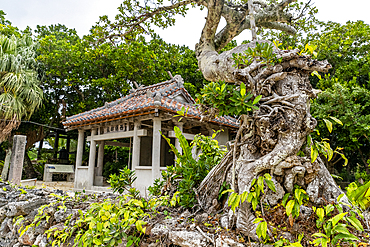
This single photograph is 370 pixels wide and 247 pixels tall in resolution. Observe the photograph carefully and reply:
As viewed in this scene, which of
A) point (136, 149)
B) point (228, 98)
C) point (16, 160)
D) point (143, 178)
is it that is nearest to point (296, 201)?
point (228, 98)

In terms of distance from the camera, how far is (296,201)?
85.2 inches

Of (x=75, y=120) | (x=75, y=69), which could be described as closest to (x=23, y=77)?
(x=75, y=69)

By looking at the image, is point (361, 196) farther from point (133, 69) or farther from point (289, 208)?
point (133, 69)

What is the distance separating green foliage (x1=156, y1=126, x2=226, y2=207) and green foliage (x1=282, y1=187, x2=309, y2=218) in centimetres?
109

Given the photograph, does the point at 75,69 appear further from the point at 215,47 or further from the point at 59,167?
the point at 215,47

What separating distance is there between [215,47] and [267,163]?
8.20ft

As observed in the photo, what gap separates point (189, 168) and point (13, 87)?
1069cm

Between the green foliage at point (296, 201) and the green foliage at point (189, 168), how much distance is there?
1094 mm

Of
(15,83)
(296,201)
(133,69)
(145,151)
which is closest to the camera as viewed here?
(296,201)


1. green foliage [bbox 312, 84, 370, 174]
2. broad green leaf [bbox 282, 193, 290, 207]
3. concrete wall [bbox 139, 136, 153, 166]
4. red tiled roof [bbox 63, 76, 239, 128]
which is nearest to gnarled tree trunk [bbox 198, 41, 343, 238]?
broad green leaf [bbox 282, 193, 290, 207]

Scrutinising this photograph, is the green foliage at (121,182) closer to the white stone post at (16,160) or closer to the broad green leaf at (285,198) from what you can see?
the broad green leaf at (285,198)

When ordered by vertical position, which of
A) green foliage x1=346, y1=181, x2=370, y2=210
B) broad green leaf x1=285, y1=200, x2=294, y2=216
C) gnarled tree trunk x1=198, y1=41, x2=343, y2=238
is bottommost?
broad green leaf x1=285, y1=200, x2=294, y2=216

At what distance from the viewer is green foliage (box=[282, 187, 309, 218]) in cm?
201

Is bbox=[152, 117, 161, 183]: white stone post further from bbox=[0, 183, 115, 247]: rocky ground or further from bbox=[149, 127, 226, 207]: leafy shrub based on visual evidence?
bbox=[149, 127, 226, 207]: leafy shrub
